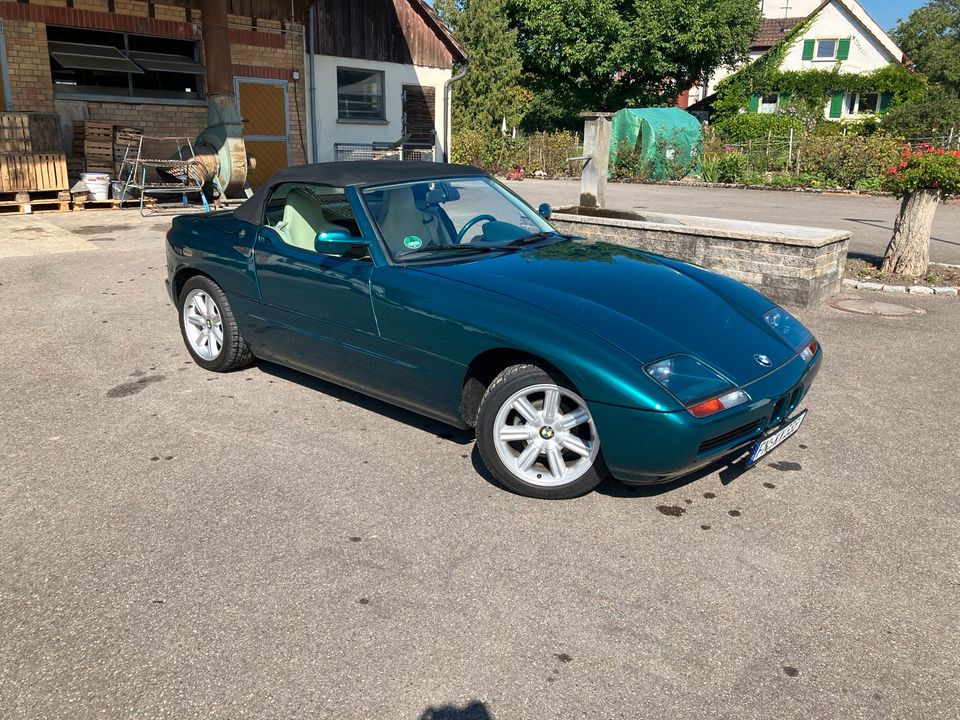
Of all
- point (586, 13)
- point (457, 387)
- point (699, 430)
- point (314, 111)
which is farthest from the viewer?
point (586, 13)

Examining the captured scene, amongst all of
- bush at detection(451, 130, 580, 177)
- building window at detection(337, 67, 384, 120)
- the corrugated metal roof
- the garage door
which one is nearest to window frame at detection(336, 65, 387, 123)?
building window at detection(337, 67, 384, 120)

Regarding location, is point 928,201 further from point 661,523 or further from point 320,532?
point 320,532

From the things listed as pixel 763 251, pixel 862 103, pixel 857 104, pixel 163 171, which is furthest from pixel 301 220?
pixel 862 103

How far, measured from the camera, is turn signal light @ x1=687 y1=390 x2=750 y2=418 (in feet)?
11.5

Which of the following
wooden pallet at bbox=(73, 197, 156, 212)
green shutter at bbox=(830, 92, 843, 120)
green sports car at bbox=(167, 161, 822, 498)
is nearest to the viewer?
green sports car at bbox=(167, 161, 822, 498)

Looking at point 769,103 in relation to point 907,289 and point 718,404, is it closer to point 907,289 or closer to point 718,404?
point 907,289

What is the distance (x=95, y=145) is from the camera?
15.4m

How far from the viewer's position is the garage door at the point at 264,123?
18828mm

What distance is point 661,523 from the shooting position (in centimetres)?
379

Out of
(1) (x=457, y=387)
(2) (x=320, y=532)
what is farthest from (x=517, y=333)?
(2) (x=320, y=532)

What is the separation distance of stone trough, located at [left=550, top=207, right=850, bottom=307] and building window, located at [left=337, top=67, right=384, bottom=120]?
46.8ft

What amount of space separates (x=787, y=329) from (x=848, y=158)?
21.7 m

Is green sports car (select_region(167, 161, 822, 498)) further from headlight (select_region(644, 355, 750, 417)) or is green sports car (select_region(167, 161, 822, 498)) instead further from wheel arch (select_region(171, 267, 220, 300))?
Answer: wheel arch (select_region(171, 267, 220, 300))

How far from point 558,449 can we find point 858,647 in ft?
4.94
